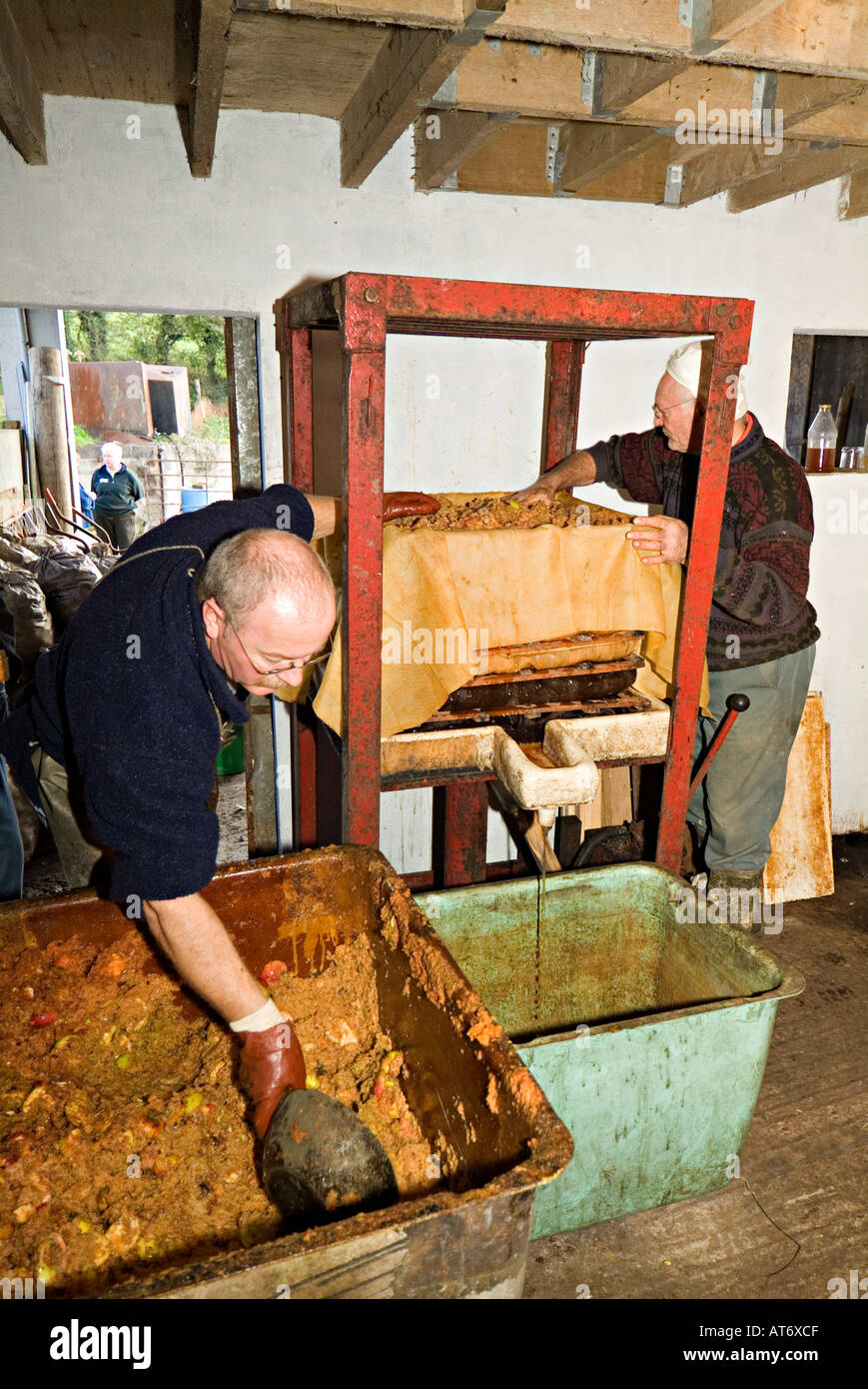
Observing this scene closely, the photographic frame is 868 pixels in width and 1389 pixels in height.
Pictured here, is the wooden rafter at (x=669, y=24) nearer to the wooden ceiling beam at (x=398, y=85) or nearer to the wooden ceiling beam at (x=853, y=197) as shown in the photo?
the wooden ceiling beam at (x=398, y=85)

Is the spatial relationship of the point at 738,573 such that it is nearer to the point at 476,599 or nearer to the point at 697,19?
the point at 476,599

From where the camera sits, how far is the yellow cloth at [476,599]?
267 centimetres

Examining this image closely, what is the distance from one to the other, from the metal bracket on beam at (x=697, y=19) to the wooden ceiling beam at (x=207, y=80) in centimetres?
121

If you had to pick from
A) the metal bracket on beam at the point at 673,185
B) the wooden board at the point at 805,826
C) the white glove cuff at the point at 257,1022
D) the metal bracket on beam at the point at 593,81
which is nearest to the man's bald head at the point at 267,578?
the white glove cuff at the point at 257,1022

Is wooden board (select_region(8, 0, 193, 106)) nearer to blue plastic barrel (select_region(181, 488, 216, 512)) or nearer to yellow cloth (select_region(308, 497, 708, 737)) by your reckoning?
yellow cloth (select_region(308, 497, 708, 737))

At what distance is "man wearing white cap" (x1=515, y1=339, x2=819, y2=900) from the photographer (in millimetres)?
3279

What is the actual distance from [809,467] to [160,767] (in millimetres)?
3999

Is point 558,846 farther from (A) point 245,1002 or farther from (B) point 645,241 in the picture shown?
(B) point 645,241

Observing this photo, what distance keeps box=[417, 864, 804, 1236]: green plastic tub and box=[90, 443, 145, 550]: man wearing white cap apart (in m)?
8.24

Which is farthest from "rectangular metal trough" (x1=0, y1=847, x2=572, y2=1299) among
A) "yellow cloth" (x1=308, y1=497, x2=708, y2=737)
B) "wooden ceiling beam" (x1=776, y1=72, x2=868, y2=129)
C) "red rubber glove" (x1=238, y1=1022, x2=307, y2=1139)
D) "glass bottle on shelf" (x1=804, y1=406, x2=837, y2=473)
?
"glass bottle on shelf" (x1=804, y1=406, x2=837, y2=473)

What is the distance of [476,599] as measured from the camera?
2725 millimetres

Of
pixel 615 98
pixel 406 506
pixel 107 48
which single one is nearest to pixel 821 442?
pixel 615 98

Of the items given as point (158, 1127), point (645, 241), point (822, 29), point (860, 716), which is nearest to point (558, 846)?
point (860, 716)

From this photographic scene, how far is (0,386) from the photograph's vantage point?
1023cm
